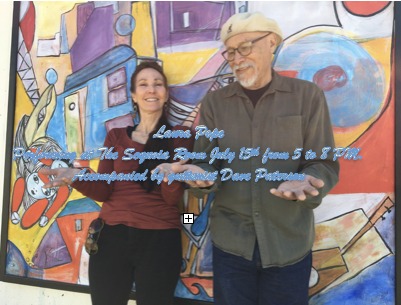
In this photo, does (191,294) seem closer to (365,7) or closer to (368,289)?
(368,289)

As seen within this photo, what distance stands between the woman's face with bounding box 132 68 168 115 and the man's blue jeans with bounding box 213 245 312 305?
0.89 metres

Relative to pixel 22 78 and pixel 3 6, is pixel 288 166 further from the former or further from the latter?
pixel 3 6

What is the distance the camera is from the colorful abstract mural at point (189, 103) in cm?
195

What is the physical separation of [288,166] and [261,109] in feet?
0.90

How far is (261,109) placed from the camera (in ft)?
5.38

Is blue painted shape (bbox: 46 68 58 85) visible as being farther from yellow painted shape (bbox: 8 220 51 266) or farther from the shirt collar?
the shirt collar

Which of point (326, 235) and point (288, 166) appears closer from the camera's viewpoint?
point (288, 166)

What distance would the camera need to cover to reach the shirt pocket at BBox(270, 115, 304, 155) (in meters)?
1.59

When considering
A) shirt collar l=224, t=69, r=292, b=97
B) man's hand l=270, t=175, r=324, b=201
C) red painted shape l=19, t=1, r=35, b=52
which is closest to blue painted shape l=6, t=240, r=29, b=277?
Answer: red painted shape l=19, t=1, r=35, b=52

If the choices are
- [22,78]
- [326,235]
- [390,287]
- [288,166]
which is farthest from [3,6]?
[390,287]

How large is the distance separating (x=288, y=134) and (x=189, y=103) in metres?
0.80

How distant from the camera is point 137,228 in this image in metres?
1.86

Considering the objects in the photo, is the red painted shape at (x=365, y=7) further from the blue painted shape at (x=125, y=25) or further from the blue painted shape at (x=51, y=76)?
the blue painted shape at (x=51, y=76)

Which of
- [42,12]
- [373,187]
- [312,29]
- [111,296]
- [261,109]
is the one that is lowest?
[111,296]
